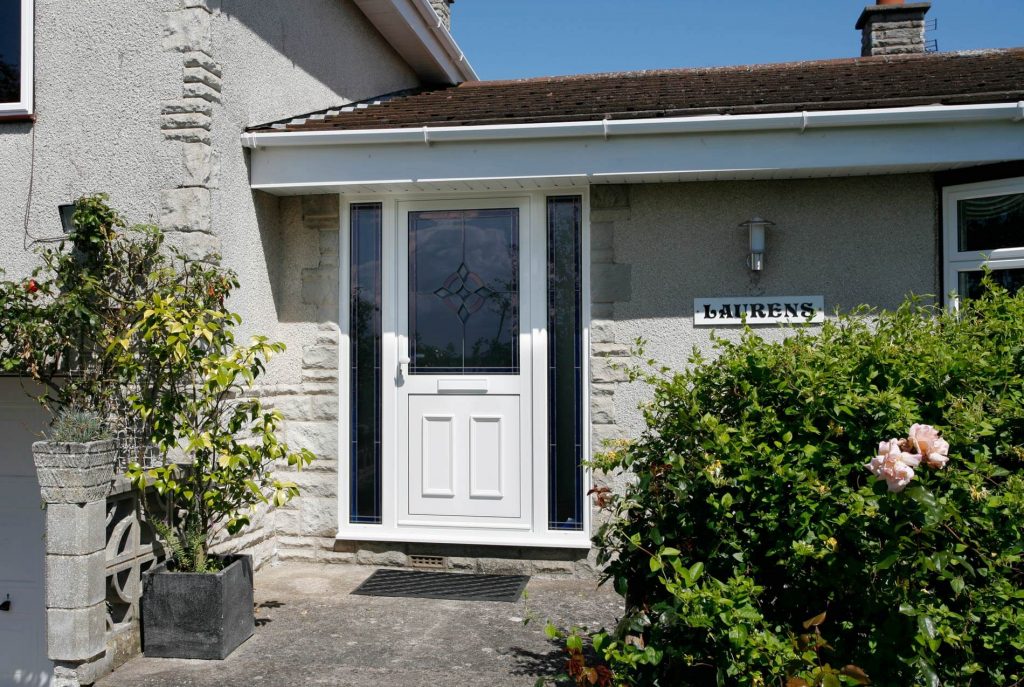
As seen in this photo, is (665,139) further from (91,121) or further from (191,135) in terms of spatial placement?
(91,121)

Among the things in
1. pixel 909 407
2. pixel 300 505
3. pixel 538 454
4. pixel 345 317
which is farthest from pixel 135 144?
pixel 909 407

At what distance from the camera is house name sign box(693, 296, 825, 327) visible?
19.6ft

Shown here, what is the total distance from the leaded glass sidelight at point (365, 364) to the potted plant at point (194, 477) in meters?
1.14

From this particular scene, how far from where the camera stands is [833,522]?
301 cm

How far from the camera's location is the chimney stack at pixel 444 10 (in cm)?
1046

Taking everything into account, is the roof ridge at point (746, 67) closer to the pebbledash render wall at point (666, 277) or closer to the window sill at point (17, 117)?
the pebbledash render wall at point (666, 277)

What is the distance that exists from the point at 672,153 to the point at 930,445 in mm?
3410

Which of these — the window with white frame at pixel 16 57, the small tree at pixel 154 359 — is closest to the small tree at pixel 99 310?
the small tree at pixel 154 359

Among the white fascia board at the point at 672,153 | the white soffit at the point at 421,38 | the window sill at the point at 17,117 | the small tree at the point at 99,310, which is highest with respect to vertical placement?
the white soffit at the point at 421,38

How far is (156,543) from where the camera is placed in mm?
5117

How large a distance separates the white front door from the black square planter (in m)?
1.85

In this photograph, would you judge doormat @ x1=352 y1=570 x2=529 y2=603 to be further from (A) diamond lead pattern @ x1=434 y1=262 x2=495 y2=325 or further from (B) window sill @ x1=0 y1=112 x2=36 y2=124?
(B) window sill @ x1=0 y1=112 x2=36 y2=124

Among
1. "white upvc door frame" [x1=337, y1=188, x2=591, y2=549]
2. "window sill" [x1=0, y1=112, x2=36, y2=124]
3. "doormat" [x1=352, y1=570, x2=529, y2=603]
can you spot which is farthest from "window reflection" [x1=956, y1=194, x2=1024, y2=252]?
"window sill" [x1=0, y1=112, x2=36, y2=124]

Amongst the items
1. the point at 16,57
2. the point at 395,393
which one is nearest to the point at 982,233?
the point at 395,393
